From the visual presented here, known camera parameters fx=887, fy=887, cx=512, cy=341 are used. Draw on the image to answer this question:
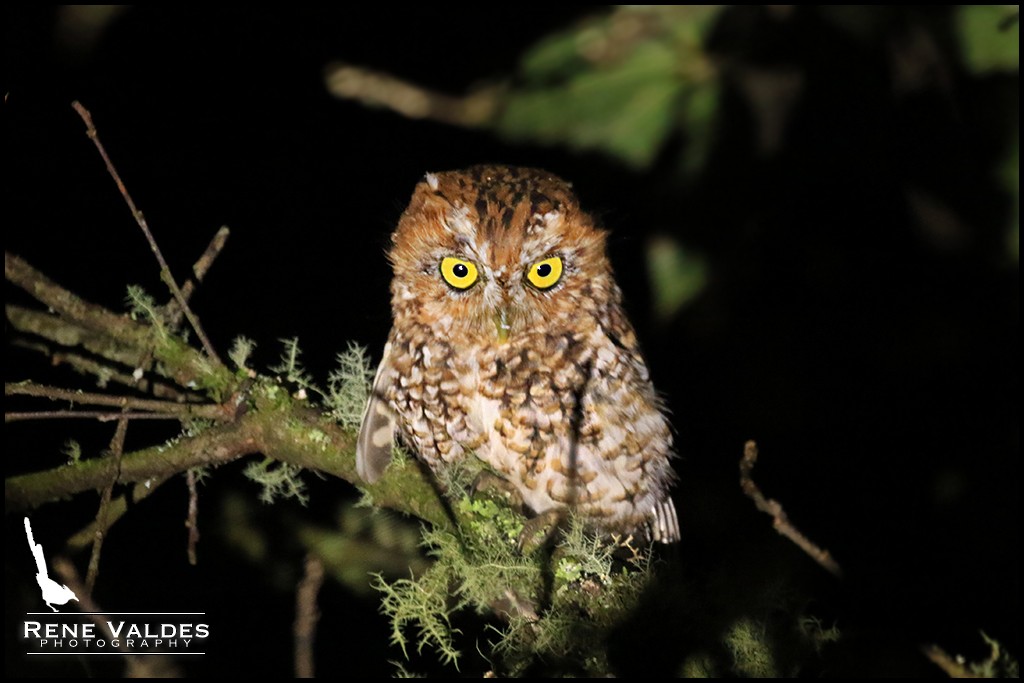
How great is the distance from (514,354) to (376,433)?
0.30m

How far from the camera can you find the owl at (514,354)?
1.60 m

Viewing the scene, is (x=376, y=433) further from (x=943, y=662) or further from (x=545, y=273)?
(x=943, y=662)

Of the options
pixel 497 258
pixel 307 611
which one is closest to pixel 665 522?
pixel 497 258

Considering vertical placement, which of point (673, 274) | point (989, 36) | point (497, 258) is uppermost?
point (989, 36)

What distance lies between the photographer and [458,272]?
163 cm

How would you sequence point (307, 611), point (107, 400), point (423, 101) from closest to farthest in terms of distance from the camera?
point (307, 611)
point (107, 400)
point (423, 101)

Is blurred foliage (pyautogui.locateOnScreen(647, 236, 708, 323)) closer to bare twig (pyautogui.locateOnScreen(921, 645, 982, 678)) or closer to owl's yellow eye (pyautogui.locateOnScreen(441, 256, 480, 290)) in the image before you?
owl's yellow eye (pyautogui.locateOnScreen(441, 256, 480, 290))

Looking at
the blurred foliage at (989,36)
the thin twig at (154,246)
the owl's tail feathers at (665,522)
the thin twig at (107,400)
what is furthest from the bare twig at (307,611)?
the blurred foliage at (989,36)

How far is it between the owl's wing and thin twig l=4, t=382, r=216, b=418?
0.84 feet

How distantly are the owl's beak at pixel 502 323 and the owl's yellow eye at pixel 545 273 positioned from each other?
0.08m

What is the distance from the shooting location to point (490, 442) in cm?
169

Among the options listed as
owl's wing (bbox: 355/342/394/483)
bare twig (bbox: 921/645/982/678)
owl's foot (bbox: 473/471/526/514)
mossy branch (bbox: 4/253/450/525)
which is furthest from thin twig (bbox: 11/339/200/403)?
bare twig (bbox: 921/645/982/678)

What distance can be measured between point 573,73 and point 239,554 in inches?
56.0

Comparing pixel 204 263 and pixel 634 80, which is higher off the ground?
pixel 634 80
